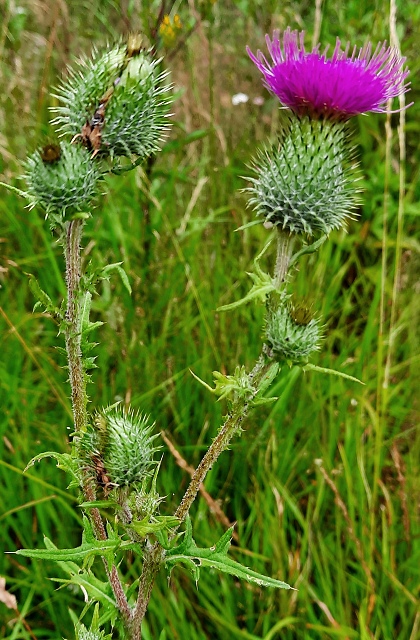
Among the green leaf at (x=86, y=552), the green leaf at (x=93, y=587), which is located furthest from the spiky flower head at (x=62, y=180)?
the green leaf at (x=93, y=587)

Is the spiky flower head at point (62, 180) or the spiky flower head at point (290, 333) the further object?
the spiky flower head at point (290, 333)

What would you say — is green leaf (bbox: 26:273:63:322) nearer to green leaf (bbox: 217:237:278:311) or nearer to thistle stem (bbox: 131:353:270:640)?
green leaf (bbox: 217:237:278:311)

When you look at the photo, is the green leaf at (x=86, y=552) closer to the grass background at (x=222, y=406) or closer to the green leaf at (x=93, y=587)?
the green leaf at (x=93, y=587)

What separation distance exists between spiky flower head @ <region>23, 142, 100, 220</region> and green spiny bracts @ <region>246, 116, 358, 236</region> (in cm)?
52

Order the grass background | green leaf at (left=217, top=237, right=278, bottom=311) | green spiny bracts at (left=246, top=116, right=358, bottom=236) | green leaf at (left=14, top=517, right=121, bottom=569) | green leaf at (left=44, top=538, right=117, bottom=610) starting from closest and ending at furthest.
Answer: green leaf at (left=14, top=517, right=121, bottom=569), green leaf at (left=217, top=237, right=278, bottom=311), green leaf at (left=44, top=538, right=117, bottom=610), green spiny bracts at (left=246, top=116, right=358, bottom=236), the grass background

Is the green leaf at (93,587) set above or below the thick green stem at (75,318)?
below

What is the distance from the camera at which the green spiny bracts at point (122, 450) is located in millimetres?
1606

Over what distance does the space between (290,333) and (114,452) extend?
604 millimetres

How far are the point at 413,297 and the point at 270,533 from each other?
1.74 meters

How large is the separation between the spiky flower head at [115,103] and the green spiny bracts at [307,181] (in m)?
0.41

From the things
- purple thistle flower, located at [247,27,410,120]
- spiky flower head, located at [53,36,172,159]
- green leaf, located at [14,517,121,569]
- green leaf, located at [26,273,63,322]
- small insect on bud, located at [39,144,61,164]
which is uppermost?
purple thistle flower, located at [247,27,410,120]

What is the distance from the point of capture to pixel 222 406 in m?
2.97

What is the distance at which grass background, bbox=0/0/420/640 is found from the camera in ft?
8.13

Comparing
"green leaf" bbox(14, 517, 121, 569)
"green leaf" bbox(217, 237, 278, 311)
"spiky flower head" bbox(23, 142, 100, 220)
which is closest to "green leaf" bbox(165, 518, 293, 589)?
"green leaf" bbox(14, 517, 121, 569)
